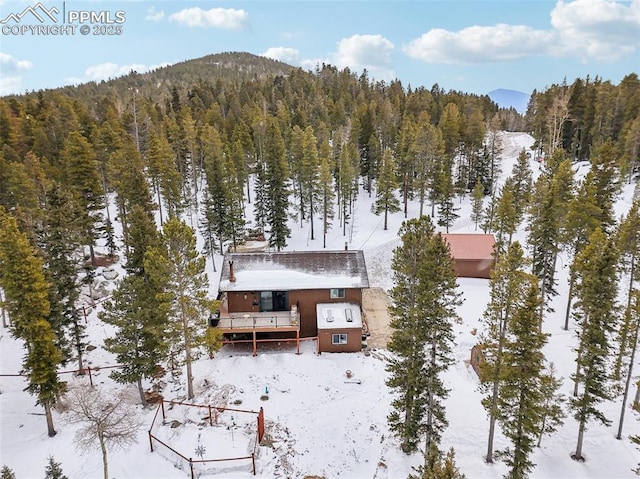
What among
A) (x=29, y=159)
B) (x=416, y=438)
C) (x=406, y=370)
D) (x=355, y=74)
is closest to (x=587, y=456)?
(x=416, y=438)

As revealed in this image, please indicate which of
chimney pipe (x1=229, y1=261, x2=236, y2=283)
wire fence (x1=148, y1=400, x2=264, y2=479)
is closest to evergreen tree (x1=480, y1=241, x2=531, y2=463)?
wire fence (x1=148, y1=400, x2=264, y2=479)

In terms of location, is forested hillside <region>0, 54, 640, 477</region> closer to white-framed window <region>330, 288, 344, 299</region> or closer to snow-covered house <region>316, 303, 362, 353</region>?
snow-covered house <region>316, 303, 362, 353</region>

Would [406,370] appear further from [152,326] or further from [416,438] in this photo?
[152,326]

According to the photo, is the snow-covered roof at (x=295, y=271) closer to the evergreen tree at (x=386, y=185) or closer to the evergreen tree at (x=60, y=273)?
the evergreen tree at (x=60, y=273)

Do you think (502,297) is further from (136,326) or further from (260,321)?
(136,326)

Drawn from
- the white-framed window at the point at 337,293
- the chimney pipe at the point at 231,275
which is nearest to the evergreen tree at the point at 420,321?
the white-framed window at the point at 337,293

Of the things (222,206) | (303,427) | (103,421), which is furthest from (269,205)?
(103,421)
